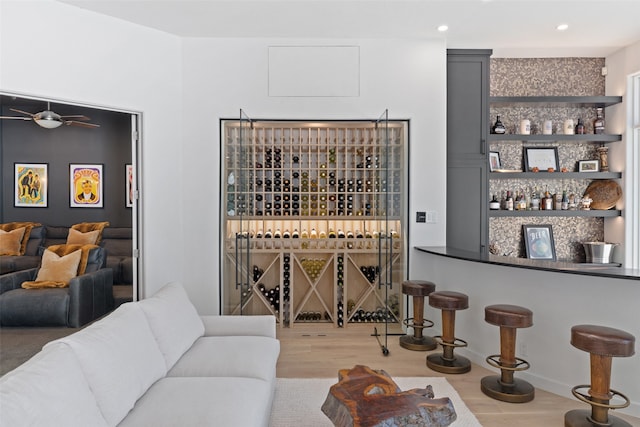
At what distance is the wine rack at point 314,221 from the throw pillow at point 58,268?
2323 mm

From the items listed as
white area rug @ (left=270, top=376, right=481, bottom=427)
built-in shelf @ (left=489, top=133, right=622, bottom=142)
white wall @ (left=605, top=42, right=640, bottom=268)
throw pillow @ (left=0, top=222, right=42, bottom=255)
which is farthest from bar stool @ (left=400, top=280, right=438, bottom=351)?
throw pillow @ (left=0, top=222, right=42, bottom=255)

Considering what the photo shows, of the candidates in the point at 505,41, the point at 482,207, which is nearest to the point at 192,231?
the point at 482,207

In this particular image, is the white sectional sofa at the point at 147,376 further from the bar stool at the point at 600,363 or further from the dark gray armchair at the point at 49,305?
the dark gray armchair at the point at 49,305

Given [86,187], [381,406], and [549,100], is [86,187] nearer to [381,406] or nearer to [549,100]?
[381,406]

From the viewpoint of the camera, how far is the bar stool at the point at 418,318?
12.7 ft

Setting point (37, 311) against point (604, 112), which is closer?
point (37, 311)

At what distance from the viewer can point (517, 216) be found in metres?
4.68

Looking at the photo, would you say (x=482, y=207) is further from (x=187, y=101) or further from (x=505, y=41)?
(x=187, y=101)

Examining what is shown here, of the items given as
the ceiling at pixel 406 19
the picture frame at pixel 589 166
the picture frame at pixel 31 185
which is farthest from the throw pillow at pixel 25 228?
the picture frame at pixel 589 166

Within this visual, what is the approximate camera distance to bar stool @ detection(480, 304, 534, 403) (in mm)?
2889

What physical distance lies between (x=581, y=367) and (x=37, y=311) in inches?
216

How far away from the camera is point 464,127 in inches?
177

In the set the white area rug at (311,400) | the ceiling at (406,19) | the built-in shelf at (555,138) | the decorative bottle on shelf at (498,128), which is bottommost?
the white area rug at (311,400)

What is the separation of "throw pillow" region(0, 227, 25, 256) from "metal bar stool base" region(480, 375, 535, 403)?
6744 mm
